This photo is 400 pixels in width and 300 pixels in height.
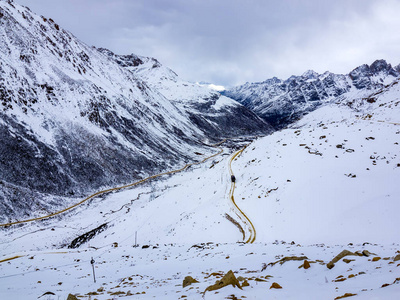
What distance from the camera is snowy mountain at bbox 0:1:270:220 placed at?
160 ft

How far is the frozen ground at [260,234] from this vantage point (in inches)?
321

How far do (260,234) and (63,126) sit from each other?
59856 mm

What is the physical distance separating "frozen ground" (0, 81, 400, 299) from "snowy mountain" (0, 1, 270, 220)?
1053 centimetres

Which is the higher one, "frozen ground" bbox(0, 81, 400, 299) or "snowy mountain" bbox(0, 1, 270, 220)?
"snowy mountain" bbox(0, 1, 270, 220)

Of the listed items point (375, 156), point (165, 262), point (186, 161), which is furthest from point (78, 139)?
point (375, 156)

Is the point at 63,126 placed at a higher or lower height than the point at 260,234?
higher

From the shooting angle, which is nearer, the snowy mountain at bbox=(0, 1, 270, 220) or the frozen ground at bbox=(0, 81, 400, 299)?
the frozen ground at bbox=(0, 81, 400, 299)

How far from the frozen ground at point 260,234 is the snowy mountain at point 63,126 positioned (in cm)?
1053

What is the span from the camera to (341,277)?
7180 mm

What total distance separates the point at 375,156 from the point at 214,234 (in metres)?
18.4

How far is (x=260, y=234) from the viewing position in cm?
2194

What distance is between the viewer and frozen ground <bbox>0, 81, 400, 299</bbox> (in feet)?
26.8

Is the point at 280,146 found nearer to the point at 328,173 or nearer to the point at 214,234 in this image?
the point at 328,173

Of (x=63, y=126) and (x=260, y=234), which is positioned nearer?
(x=260, y=234)
